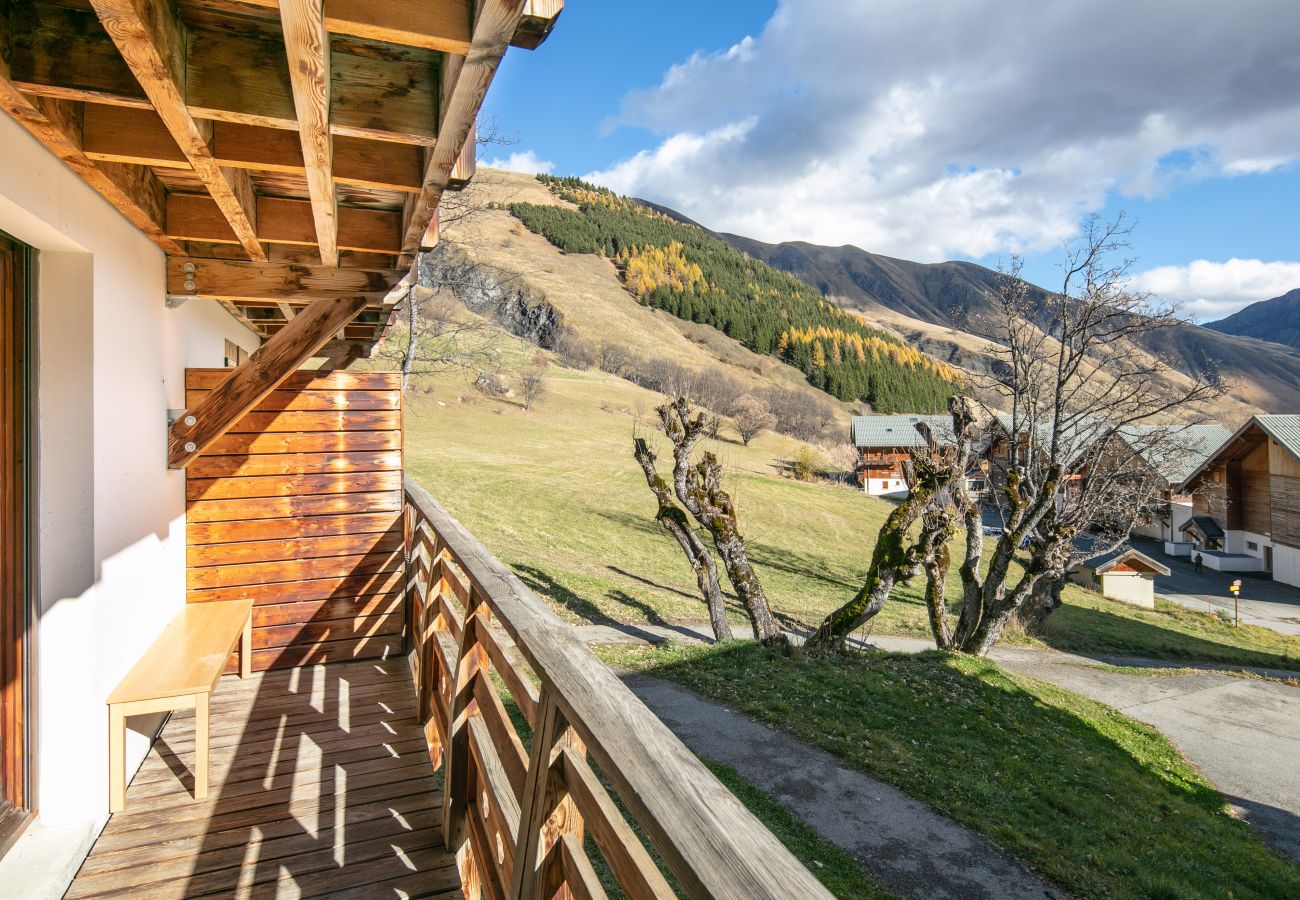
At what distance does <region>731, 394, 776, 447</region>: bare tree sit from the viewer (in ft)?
143

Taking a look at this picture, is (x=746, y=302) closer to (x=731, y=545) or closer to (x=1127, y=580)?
(x=1127, y=580)

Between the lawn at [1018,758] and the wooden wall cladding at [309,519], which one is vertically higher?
the wooden wall cladding at [309,519]

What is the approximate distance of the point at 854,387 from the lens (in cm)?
8231

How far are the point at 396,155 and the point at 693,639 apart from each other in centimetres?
992

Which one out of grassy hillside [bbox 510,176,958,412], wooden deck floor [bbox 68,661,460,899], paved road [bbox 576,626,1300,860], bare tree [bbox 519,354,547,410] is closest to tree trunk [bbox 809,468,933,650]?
paved road [bbox 576,626,1300,860]

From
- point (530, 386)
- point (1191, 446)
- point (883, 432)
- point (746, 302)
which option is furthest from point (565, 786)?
point (746, 302)

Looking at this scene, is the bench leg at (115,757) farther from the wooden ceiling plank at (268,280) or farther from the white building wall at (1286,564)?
the white building wall at (1286,564)

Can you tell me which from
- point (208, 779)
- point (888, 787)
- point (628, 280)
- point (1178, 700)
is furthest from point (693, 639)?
point (628, 280)

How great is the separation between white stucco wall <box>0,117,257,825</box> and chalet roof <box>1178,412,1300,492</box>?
3100 centimetres

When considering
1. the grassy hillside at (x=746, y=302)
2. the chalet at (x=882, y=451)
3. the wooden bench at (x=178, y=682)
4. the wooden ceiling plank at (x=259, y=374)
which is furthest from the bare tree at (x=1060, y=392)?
the grassy hillside at (x=746, y=302)

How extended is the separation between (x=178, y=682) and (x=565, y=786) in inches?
97.9

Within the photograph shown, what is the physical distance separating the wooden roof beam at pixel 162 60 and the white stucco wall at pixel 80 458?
60 centimetres

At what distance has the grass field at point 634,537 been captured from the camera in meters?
13.8

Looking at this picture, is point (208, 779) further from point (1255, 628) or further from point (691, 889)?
point (1255, 628)
